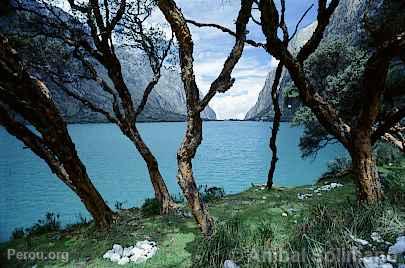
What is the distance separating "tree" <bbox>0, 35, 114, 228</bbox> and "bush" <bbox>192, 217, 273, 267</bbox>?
2532 mm

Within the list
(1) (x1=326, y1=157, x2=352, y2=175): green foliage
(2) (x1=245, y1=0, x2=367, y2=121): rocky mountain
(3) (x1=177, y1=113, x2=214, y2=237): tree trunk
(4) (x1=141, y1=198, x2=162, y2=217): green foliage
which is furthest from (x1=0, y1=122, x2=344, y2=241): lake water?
(3) (x1=177, y1=113, x2=214, y2=237): tree trunk

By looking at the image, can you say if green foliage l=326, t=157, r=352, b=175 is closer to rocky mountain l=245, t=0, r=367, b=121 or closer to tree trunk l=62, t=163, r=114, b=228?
rocky mountain l=245, t=0, r=367, b=121

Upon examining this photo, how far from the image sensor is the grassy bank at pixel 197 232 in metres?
4.88

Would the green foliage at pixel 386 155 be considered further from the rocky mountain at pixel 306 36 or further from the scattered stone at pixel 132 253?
the scattered stone at pixel 132 253

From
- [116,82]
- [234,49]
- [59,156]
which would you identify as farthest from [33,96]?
[234,49]

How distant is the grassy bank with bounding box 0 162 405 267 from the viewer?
488 centimetres

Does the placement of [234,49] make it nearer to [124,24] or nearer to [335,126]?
[335,126]

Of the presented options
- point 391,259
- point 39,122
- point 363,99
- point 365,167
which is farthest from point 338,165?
point 39,122

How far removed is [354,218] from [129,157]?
2739 centimetres

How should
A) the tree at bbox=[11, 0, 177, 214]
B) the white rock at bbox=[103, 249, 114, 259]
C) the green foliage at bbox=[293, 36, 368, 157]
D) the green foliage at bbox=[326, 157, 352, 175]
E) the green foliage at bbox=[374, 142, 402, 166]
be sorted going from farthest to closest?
the green foliage at bbox=[326, 157, 352, 175], the green foliage at bbox=[374, 142, 402, 166], the green foliage at bbox=[293, 36, 368, 157], the tree at bbox=[11, 0, 177, 214], the white rock at bbox=[103, 249, 114, 259]

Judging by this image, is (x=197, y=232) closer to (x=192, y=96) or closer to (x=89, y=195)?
(x=89, y=195)

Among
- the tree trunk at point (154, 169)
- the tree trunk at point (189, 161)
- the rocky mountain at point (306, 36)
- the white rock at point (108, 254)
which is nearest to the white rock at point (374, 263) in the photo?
the tree trunk at point (189, 161)

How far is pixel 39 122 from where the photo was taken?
621 cm

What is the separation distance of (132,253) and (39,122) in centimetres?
260
